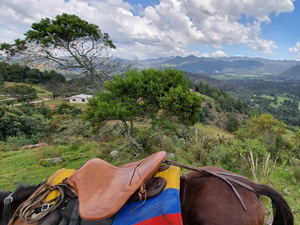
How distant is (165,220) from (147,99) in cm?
354

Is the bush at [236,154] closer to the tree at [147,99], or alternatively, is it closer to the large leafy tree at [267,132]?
the tree at [147,99]

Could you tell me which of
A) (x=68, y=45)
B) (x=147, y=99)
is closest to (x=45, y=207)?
(x=147, y=99)

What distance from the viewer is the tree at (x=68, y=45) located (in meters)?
8.22

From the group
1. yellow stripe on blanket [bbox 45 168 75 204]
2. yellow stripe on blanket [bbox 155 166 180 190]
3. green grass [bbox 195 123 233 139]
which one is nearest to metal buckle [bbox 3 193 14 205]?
yellow stripe on blanket [bbox 45 168 75 204]

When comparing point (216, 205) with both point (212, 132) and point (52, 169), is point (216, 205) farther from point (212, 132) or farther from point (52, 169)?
point (212, 132)

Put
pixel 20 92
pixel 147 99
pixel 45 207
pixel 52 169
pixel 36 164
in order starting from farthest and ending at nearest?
pixel 20 92
pixel 36 164
pixel 147 99
pixel 52 169
pixel 45 207

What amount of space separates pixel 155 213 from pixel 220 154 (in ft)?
13.7

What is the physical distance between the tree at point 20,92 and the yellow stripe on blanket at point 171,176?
2686cm

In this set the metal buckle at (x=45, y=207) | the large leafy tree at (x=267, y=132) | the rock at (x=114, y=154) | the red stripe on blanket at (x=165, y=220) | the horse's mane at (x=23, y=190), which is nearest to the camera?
the red stripe on blanket at (x=165, y=220)

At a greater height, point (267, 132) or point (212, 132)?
point (267, 132)

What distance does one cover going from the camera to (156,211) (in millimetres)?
1226

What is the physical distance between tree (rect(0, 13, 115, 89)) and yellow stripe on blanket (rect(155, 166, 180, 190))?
933 cm

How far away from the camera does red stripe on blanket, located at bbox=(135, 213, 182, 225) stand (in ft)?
3.81

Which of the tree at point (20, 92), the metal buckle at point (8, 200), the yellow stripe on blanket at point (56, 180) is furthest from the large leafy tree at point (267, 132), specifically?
the tree at point (20, 92)
